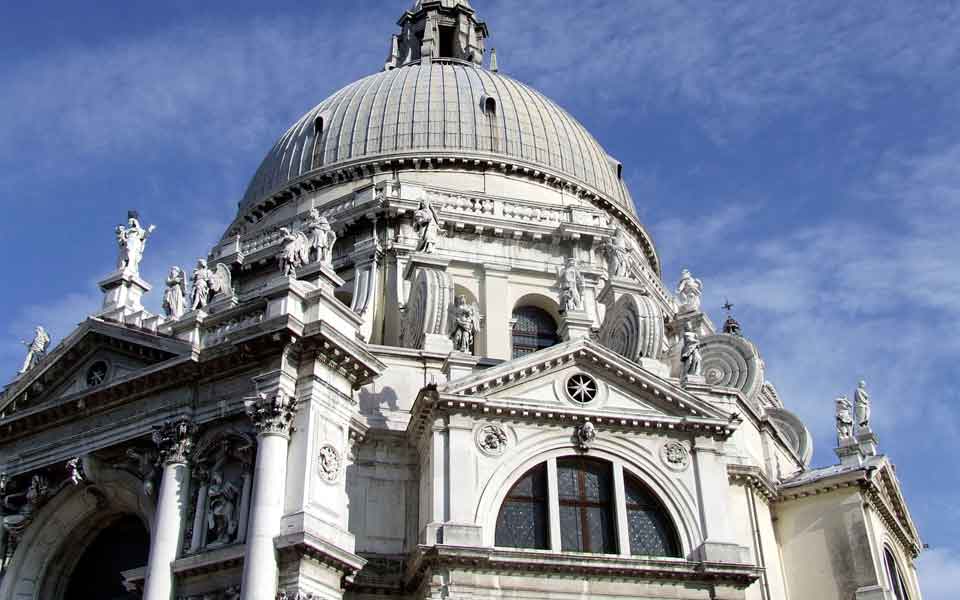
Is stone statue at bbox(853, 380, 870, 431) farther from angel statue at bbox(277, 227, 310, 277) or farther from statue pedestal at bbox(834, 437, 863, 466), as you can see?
angel statue at bbox(277, 227, 310, 277)

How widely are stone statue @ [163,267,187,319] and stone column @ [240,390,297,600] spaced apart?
240 inches

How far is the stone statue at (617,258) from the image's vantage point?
3556cm

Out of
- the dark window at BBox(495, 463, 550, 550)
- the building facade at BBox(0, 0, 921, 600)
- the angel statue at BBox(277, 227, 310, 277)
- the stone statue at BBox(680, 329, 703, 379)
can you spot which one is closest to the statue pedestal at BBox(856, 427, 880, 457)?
the building facade at BBox(0, 0, 921, 600)

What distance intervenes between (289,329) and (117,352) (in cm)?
613

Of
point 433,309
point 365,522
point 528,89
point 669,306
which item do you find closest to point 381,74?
point 528,89

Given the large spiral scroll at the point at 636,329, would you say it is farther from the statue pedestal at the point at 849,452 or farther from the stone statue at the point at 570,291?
the statue pedestal at the point at 849,452

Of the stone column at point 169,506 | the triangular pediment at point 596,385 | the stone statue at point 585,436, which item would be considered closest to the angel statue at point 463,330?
the triangular pediment at point 596,385

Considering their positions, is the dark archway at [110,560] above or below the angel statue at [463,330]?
below

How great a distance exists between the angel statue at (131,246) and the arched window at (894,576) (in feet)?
75.9

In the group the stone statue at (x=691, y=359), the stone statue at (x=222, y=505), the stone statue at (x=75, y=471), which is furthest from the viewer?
the stone statue at (x=691, y=359)

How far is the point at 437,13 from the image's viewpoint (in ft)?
179

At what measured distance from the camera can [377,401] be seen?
28844mm

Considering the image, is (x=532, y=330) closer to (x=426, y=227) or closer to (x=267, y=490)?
(x=426, y=227)

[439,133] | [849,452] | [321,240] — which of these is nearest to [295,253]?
[321,240]
